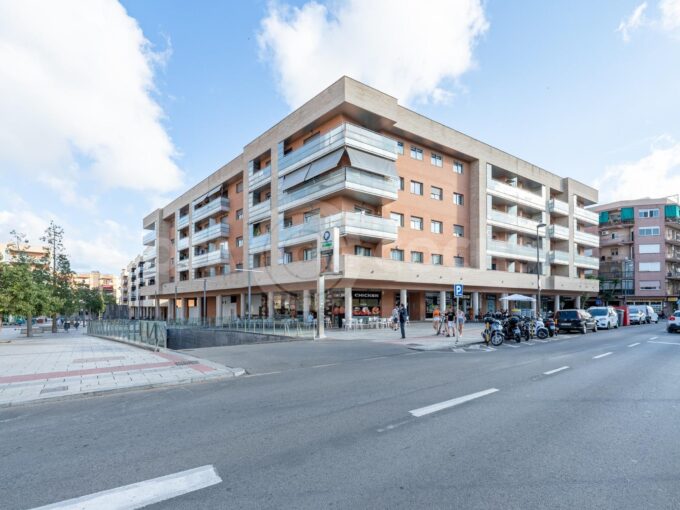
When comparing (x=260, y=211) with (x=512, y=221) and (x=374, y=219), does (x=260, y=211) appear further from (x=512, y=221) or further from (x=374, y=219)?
(x=512, y=221)

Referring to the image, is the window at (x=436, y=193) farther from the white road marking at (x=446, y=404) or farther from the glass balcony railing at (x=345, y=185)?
the white road marking at (x=446, y=404)

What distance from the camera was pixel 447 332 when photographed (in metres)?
20.5

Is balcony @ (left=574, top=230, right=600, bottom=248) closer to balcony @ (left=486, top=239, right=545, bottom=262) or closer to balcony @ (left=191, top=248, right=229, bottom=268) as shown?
balcony @ (left=486, top=239, right=545, bottom=262)

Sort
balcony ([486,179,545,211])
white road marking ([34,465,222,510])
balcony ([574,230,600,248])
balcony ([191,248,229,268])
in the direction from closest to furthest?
white road marking ([34,465,222,510]) → balcony ([486,179,545,211]) → balcony ([191,248,229,268]) → balcony ([574,230,600,248])

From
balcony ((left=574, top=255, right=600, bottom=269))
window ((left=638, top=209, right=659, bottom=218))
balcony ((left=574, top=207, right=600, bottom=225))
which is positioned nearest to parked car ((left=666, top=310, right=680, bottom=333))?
balcony ((left=574, top=255, right=600, bottom=269))

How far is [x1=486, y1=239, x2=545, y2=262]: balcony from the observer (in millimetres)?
37812

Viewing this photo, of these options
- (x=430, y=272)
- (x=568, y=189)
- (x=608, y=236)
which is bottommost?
(x=430, y=272)

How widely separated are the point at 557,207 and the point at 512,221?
32.7 feet

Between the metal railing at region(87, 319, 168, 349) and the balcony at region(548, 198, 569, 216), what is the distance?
4370 cm

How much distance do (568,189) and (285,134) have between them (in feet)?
120

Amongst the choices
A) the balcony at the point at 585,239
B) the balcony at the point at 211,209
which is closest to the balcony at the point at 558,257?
the balcony at the point at 585,239

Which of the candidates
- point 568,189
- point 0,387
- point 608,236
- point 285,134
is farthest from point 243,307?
point 608,236

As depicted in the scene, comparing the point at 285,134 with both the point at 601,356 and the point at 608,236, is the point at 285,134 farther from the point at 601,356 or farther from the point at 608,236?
the point at 608,236

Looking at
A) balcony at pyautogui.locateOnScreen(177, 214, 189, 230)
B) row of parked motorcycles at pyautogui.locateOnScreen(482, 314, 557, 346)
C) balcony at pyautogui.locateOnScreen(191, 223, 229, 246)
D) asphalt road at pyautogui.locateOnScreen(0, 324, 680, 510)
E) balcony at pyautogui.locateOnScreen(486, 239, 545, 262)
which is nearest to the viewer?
asphalt road at pyautogui.locateOnScreen(0, 324, 680, 510)
